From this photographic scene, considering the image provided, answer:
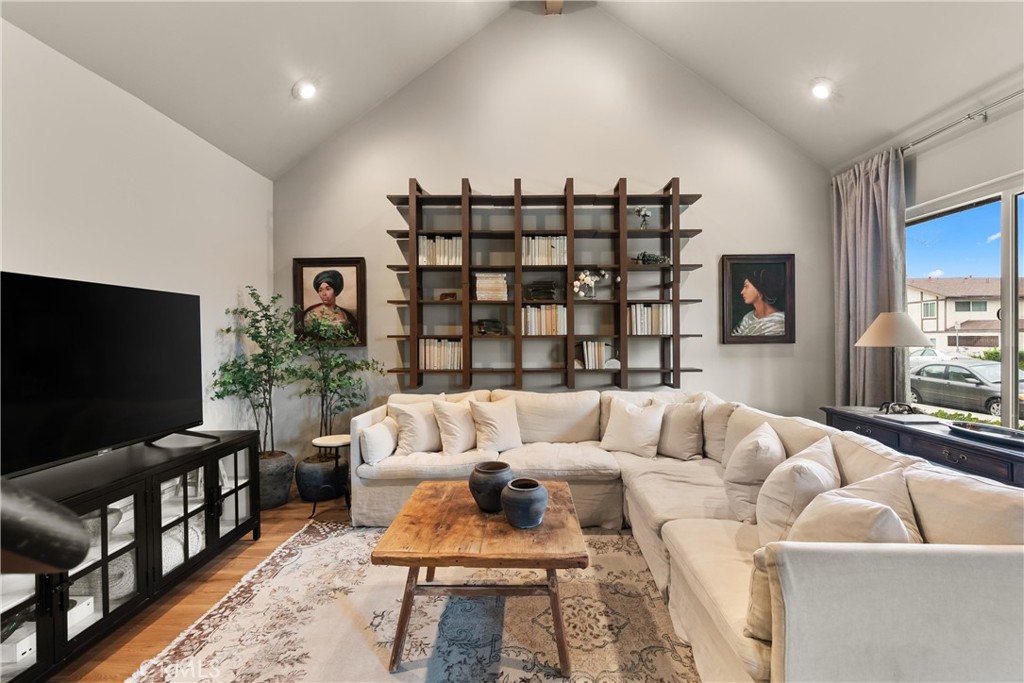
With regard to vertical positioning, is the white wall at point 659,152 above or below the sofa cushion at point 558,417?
above

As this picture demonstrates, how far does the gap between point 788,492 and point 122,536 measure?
2.72m

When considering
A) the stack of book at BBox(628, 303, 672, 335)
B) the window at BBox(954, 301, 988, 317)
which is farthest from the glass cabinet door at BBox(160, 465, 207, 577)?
the window at BBox(954, 301, 988, 317)

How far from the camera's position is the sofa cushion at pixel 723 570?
1.32 metres

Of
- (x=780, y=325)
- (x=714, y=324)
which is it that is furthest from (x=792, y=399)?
(x=714, y=324)

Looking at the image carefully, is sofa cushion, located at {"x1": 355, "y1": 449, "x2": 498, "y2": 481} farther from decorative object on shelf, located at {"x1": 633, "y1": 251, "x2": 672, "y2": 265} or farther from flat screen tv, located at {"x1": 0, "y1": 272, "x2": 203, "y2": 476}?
decorative object on shelf, located at {"x1": 633, "y1": 251, "x2": 672, "y2": 265}

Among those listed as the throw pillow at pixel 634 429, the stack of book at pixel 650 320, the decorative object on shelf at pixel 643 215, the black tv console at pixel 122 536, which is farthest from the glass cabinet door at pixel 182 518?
the decorative object on shelf at pixel 643 215

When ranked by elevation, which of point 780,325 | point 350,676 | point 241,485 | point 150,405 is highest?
point 780,325

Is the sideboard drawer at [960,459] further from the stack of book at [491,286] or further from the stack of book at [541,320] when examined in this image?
the stack of book at [491,286]

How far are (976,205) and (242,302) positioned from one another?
5149 millimetres

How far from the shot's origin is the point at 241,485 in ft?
9.25

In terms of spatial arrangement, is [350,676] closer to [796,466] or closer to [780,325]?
[796,466]

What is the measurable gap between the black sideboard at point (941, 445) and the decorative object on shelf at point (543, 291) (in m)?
2.23

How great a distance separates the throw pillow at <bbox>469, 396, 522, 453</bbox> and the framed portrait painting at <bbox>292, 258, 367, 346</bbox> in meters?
1.36

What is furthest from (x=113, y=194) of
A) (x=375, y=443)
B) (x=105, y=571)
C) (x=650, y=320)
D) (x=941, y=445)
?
(x=941, y=445)
